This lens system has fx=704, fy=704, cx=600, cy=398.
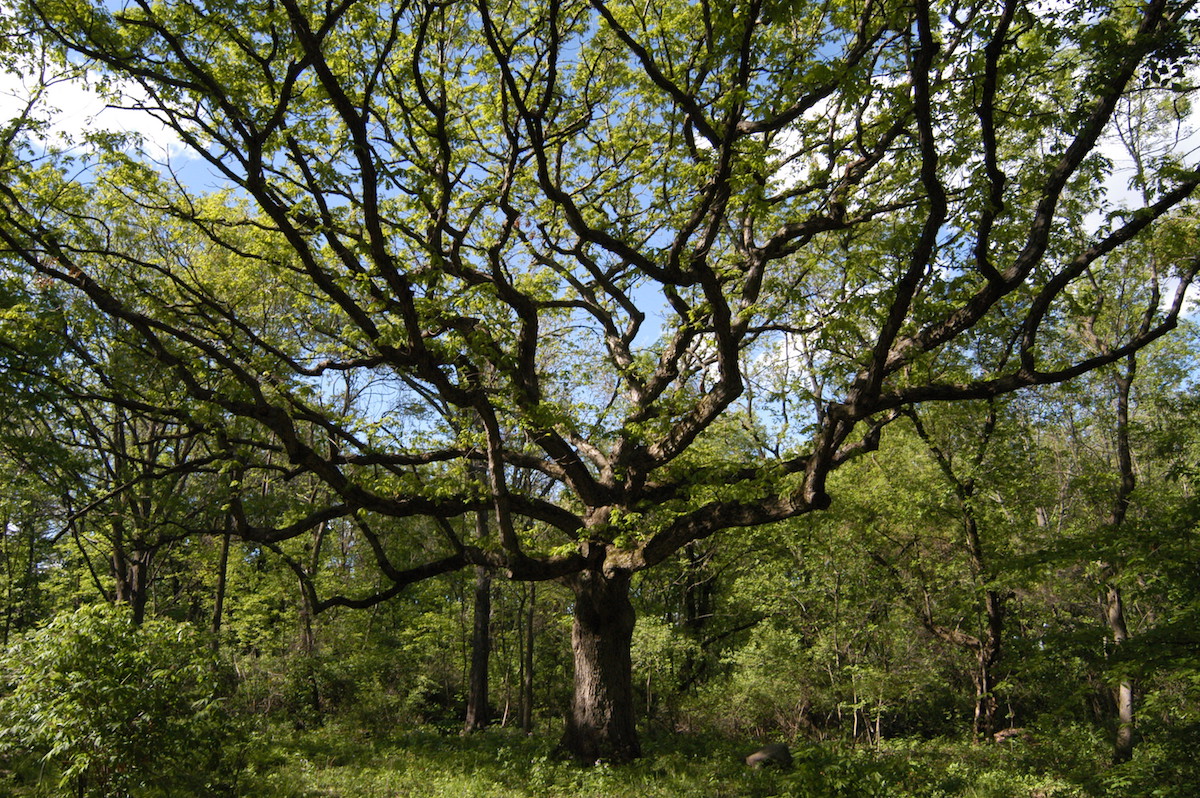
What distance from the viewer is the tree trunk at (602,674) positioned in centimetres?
936

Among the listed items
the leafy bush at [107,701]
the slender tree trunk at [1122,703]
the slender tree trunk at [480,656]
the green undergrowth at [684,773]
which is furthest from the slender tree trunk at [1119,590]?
the leafy bush at [107,701]

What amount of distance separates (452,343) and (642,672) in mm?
9641

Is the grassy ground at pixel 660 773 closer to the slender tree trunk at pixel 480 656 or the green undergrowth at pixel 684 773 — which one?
the green undergrowth at pixel 684 773

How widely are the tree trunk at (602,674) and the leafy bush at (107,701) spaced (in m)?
4.58

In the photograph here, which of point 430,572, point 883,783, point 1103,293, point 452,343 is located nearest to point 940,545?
point 1103,293

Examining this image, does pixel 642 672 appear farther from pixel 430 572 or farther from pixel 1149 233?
pixel 1149 233

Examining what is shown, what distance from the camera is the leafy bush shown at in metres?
5.69

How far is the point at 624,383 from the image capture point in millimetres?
11539

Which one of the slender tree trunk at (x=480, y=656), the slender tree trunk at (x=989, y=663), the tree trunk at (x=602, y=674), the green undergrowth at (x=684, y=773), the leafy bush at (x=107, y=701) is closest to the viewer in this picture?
the leafy bush at (x=107, y=701)

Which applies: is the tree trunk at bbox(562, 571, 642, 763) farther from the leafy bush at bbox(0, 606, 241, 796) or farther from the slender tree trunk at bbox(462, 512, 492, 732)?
the slender tree trunk at bbox(462, 512, 492, 732)

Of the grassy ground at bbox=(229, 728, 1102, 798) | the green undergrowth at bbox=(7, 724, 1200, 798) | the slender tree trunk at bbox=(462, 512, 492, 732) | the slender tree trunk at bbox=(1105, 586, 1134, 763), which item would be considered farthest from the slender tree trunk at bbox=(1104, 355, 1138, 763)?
the slender tree trunk at bbox=(462, 512, 492, 732)

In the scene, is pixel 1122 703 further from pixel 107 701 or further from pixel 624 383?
pixel 107 701

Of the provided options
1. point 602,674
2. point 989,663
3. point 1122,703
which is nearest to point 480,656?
point 602,674

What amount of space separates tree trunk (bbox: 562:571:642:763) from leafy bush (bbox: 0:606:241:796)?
180 inches
